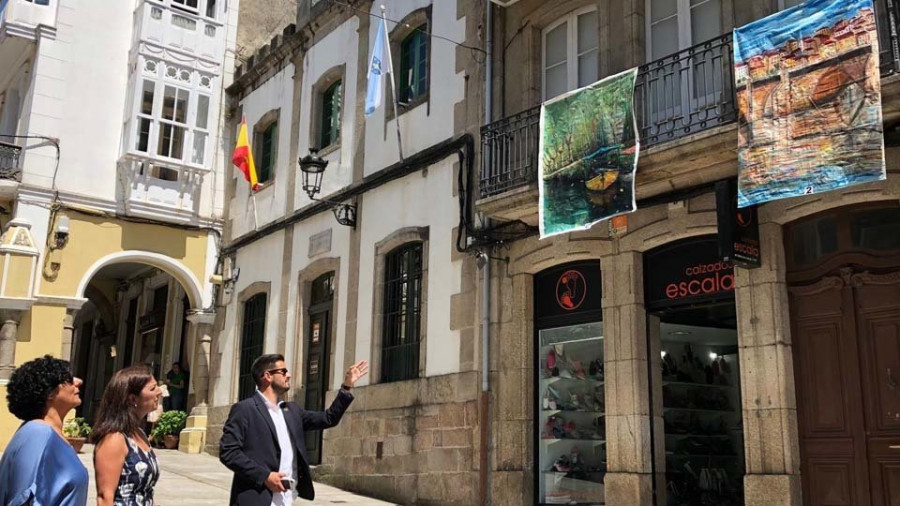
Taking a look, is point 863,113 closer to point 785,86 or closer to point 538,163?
point 785,86

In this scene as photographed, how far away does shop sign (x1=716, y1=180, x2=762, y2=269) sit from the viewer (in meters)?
7.74

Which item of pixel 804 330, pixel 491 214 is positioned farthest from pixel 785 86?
pixel 491 214

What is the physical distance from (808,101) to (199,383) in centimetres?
1298

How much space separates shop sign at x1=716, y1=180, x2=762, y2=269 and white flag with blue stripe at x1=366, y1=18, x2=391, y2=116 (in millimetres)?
5353

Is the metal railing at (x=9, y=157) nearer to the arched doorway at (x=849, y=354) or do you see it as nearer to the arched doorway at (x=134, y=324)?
the arched doorway at (x=134, y=324)

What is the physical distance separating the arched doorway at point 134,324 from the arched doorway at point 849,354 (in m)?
12.4

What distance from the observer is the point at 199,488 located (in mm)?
11094

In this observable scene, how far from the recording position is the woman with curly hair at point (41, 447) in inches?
121

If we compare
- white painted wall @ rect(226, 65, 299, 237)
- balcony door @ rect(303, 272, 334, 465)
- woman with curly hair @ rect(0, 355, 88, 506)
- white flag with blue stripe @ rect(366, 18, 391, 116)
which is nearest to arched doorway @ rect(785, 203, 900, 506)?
white flag with blue stripe @ rect(366, 18, 391, 116)

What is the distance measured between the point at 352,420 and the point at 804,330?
6.62m

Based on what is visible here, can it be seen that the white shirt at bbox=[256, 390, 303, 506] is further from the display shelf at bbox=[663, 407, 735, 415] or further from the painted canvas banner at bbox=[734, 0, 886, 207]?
the display shelf at bbox=[663, 407, 735, 415]

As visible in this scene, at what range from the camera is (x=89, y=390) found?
2492 cm

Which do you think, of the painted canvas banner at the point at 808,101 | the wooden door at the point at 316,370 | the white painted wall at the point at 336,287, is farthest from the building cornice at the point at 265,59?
the painted canvas banner at the point at 808,101

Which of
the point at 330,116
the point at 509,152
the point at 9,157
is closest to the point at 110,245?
the point at 9,157
